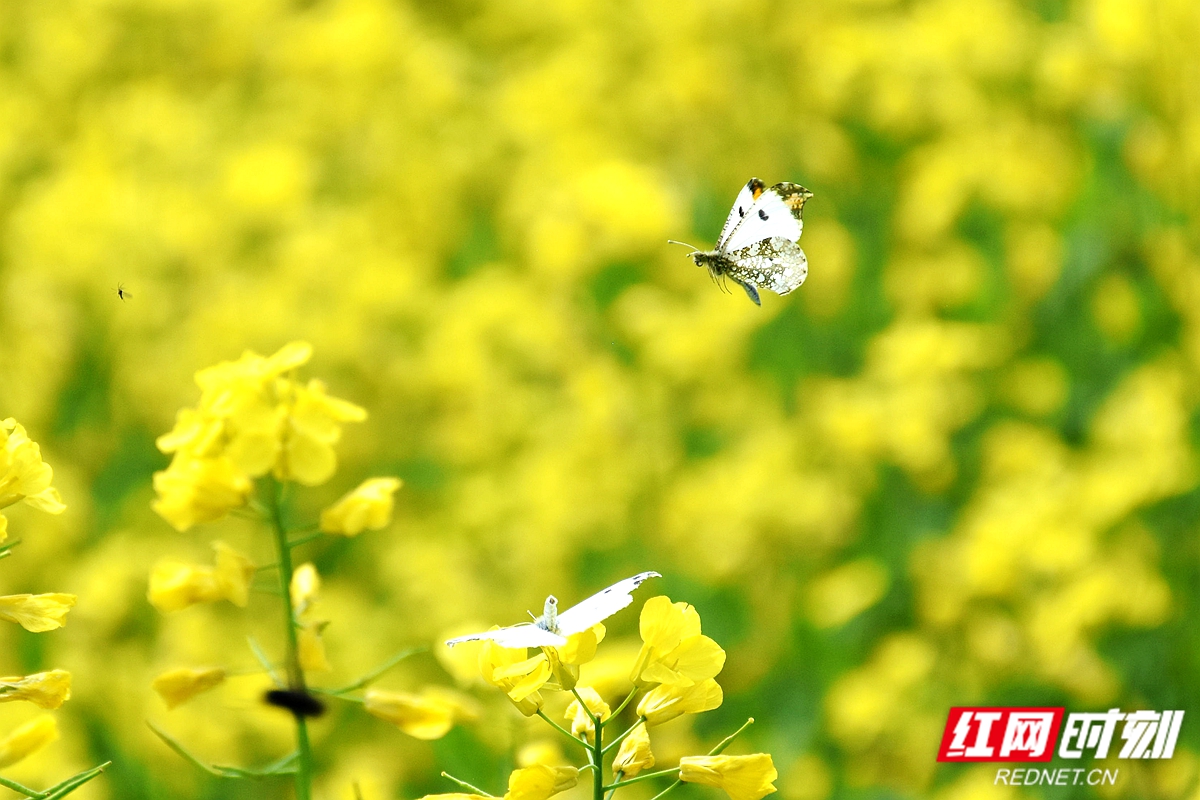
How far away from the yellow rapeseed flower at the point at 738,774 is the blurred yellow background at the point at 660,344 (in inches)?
20.4

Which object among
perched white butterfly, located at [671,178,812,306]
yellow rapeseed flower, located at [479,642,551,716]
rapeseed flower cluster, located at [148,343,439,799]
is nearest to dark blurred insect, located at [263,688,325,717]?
rapeseed flower cluster, located at [148,343,439,799]

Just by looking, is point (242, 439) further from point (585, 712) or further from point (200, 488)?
point (585, 712)

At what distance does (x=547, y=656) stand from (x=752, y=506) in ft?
3.80

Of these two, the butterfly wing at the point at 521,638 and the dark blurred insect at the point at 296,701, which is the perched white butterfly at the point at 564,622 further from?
the dark blurred insect at the point at 296,701

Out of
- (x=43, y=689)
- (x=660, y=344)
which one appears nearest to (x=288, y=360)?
(x=43, y=689)

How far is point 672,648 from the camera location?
0.36m

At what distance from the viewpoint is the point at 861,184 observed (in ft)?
6.30

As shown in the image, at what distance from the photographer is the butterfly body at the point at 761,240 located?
45cm

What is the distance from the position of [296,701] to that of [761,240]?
0.24 metres

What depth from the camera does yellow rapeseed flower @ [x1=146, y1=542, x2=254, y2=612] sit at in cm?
48

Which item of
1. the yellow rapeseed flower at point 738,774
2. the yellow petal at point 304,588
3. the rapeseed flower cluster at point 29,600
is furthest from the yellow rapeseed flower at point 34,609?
the yellow rapeseed flower at point 738,774

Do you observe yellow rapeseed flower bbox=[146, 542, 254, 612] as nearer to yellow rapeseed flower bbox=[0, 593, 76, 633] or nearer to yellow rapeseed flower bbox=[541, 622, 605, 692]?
yellow rapeseed flower bbox=[0, 593, 76, 633]

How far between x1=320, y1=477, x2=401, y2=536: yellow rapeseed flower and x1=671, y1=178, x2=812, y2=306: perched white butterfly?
0.16 m

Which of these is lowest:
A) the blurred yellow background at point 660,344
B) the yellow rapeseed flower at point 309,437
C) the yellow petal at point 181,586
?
the yellow petal at point 181,586
